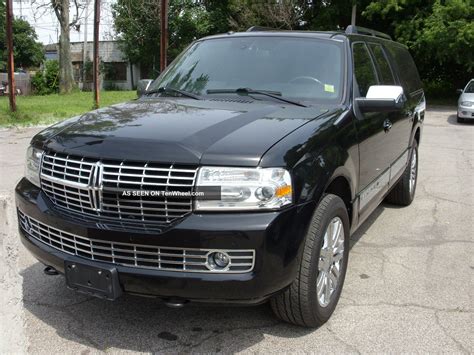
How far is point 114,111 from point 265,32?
1.67 metres

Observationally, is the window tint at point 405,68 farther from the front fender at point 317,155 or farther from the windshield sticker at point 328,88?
the front fender at point 317,155

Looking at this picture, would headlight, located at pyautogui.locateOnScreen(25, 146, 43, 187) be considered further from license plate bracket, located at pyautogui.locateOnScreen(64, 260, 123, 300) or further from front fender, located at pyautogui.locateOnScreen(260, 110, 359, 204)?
front fender, located at pyautogui.locateOnScreen(260, 110, 359, 204)

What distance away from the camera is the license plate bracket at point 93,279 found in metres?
2.79

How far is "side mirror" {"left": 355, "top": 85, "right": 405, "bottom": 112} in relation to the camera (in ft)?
12.4

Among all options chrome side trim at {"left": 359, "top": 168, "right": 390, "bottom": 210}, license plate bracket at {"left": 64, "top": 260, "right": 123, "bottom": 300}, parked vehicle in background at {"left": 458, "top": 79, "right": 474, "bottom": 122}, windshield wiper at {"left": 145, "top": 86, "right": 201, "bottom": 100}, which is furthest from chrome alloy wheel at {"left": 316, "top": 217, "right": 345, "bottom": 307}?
parked vehicle in background at {"left": 458, "top": 79, "right": 474, "bottom": 122}

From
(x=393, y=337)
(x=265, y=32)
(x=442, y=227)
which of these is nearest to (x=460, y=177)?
(x=442, y=227)

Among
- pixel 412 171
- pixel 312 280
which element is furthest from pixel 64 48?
pixel 312 280

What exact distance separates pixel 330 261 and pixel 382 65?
2537 millimetres

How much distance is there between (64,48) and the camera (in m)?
33.7

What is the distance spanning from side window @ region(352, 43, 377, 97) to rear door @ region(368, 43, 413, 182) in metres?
0.21

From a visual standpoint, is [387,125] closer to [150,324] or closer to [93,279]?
[150,324]

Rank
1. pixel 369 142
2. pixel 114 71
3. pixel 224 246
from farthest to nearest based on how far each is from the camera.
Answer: pixel 114 71 → pixel 369 142 → pixel 224 246

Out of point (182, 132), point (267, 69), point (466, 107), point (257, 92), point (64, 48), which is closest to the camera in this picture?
point (182, 132)

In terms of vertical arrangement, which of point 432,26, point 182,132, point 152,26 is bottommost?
point 182,132
